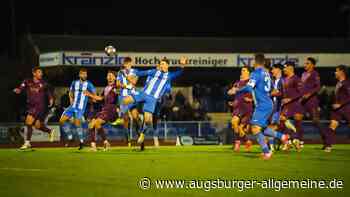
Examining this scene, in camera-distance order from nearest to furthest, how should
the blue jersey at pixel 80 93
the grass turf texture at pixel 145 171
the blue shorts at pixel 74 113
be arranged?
the grass turf texture at pixel 145 171 → the blue jersey at pixel 80 93 → the blue shorts at pixel 74 113

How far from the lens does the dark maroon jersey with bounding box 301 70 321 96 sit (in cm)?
1990

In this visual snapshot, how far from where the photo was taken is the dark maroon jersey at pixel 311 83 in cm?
1990

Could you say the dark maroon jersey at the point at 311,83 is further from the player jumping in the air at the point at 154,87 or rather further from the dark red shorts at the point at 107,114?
the dark red shorts at the point at 107,114

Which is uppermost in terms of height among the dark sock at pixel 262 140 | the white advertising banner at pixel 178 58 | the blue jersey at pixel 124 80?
the white advertising banner at pixel 178 58

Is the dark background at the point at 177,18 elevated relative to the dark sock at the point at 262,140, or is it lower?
elevated

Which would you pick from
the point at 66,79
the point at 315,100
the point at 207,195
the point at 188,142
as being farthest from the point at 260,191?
the point at 66,79

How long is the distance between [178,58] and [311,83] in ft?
52.5

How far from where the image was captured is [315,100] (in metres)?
20.4

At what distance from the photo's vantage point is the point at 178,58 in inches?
1400

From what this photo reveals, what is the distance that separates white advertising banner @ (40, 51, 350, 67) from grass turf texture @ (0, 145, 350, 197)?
672 inches

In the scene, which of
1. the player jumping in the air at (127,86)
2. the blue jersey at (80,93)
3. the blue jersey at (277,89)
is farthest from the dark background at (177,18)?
the blue jersey at (277,89)

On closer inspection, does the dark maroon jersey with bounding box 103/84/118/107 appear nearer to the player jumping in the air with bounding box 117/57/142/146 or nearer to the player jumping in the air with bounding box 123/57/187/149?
the player jumping in the air with bounding box 117/57/142/146

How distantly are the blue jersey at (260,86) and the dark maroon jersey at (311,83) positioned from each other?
368 centimetres

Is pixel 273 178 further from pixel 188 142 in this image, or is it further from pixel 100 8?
pixel 100 8
